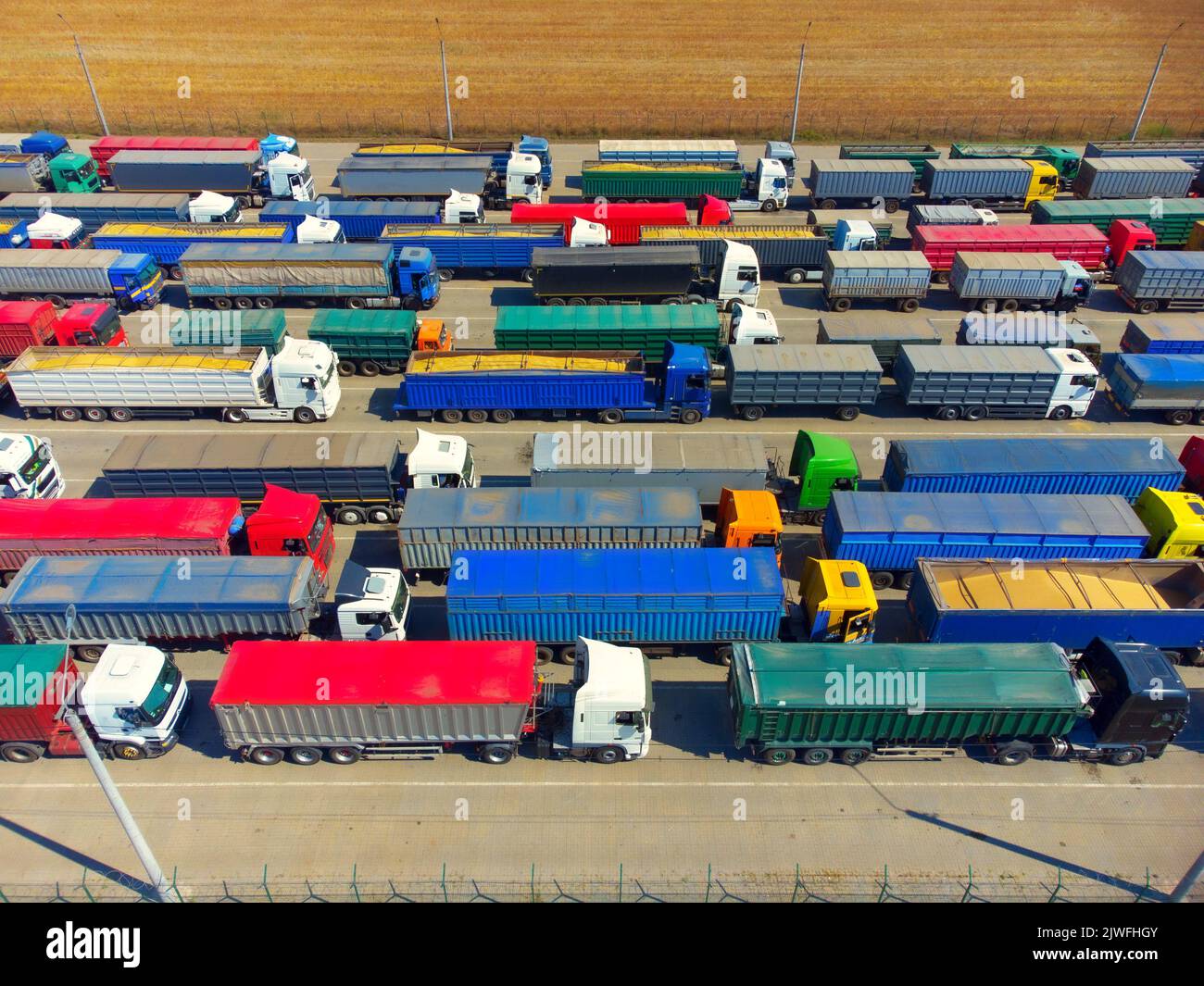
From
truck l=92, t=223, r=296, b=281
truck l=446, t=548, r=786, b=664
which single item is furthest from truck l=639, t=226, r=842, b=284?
truck l=446, t=548, r=786, b=664

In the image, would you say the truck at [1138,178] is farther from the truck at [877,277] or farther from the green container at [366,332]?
the green container at [366,332]

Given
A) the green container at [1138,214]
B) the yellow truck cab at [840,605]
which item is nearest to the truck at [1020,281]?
the green container at [1138,214]

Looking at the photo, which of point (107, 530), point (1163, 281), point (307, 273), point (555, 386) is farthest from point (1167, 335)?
point (107, 530)

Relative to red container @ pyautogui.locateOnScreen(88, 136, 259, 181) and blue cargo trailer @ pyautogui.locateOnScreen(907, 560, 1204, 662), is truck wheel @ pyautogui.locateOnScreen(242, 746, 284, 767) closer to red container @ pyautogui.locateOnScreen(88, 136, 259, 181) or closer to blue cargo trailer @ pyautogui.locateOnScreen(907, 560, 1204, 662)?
blue cargo trailer @ pyautogui.locateOnScreen(907, 560, 1204, 662)

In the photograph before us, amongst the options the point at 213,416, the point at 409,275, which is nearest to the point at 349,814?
the point at 213,416

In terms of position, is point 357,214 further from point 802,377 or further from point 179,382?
point 802,377

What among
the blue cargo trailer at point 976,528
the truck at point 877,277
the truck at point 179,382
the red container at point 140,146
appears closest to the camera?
the blue cargo trailer at point 976,528

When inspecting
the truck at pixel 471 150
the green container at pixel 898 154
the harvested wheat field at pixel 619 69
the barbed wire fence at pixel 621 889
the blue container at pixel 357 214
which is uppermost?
the harvested wheat field at pixel 619 69
